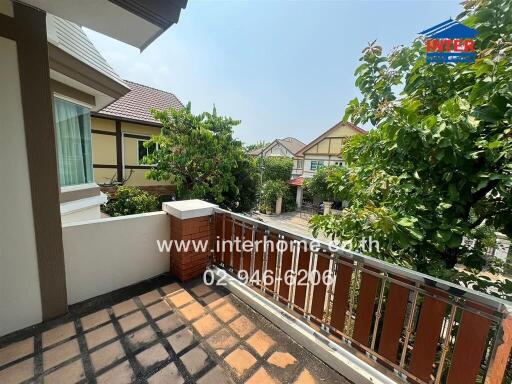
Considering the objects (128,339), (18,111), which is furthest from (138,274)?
(18,111)

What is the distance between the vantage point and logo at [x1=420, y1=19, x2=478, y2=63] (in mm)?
1783

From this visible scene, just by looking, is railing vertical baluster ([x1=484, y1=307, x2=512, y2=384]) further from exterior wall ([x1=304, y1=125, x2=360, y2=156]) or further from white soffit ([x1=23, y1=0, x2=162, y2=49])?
exterior wall ([x1=304, y1=125, x2=360, y2=156])

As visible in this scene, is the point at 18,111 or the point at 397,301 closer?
the point at 397,301

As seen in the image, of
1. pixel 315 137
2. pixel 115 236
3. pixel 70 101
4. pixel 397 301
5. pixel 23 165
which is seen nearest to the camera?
pixel 397 301

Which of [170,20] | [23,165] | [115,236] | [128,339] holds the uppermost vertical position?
[170,20]

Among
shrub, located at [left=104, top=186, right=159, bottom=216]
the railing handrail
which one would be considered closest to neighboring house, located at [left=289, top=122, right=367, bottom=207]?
shrub, located at [left=104, top=186, right=159, bottom=216]

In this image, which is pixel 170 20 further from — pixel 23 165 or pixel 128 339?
pixel 128 339

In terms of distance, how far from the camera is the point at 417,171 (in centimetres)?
169

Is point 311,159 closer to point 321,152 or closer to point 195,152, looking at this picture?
point 321,152

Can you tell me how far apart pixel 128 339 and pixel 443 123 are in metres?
2.89

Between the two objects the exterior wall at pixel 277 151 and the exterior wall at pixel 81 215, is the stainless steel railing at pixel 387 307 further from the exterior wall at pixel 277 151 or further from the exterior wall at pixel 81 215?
the exterior wall at pixel 277 151

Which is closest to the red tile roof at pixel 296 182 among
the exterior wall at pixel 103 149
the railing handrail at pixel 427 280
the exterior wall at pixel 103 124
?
the exterior wall at pixel 103 149

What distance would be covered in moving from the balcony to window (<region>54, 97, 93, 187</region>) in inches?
92.9

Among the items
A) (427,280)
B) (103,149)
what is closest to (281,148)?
(103,149)
